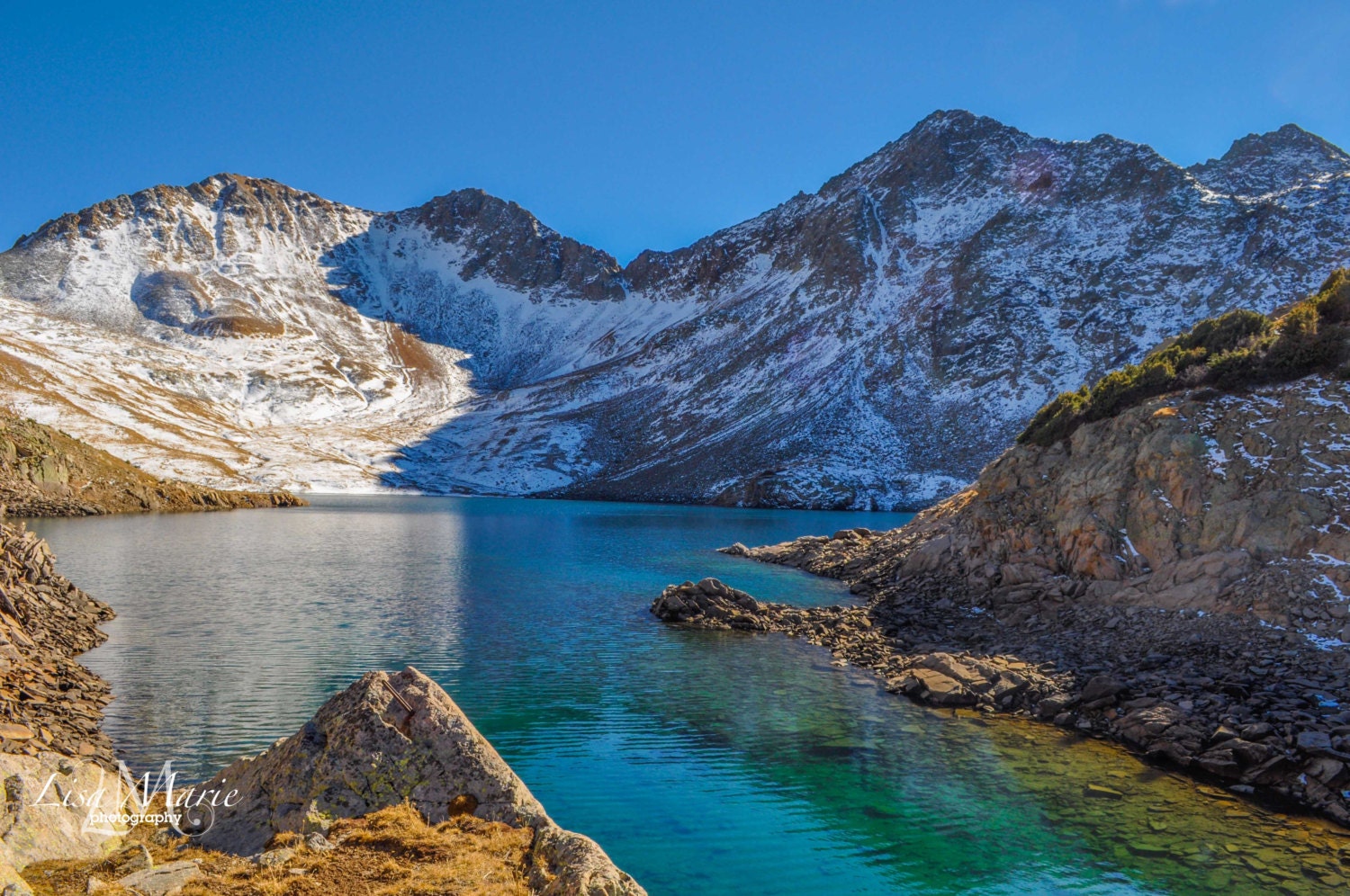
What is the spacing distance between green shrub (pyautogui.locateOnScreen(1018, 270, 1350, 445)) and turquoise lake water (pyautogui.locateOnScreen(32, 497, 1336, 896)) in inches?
665

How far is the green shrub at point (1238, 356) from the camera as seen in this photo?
92.9 ft

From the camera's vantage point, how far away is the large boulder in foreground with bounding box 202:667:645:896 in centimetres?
945

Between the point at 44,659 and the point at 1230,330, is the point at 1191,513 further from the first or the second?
the point at 44,659

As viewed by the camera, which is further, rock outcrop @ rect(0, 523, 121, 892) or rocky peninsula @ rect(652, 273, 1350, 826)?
rocky peninsula @ rect(652, 273, 1350, 826)

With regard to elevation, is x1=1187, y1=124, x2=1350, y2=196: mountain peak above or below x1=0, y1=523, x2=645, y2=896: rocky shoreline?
above

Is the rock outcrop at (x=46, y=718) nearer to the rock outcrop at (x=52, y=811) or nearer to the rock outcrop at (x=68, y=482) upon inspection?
the rock outcrop at (x=52, y=811)

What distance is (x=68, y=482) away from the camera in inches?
3164

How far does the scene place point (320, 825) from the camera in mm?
9250

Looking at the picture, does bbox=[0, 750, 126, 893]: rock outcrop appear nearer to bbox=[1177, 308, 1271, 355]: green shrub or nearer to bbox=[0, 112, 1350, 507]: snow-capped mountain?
bbox=[1177, 308, 1271, 355]: green shrub

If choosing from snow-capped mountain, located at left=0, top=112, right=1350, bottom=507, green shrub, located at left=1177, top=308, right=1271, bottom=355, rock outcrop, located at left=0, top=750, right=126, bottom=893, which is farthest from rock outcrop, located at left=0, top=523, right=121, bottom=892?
snow-capped mountain, located at left=0, top=112, right=1350, bottom=507

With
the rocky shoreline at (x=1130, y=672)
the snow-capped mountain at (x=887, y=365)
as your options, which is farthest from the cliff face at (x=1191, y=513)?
the snow-capped mountain at (x=887, y=365)

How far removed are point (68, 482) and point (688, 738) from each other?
88091 millimetres

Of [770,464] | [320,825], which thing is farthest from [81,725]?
[770,464]

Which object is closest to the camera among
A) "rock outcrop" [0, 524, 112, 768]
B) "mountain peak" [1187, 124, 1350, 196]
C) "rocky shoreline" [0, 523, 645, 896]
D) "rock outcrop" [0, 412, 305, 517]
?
"rocky shoreline" [0, 523, 645, 896]
